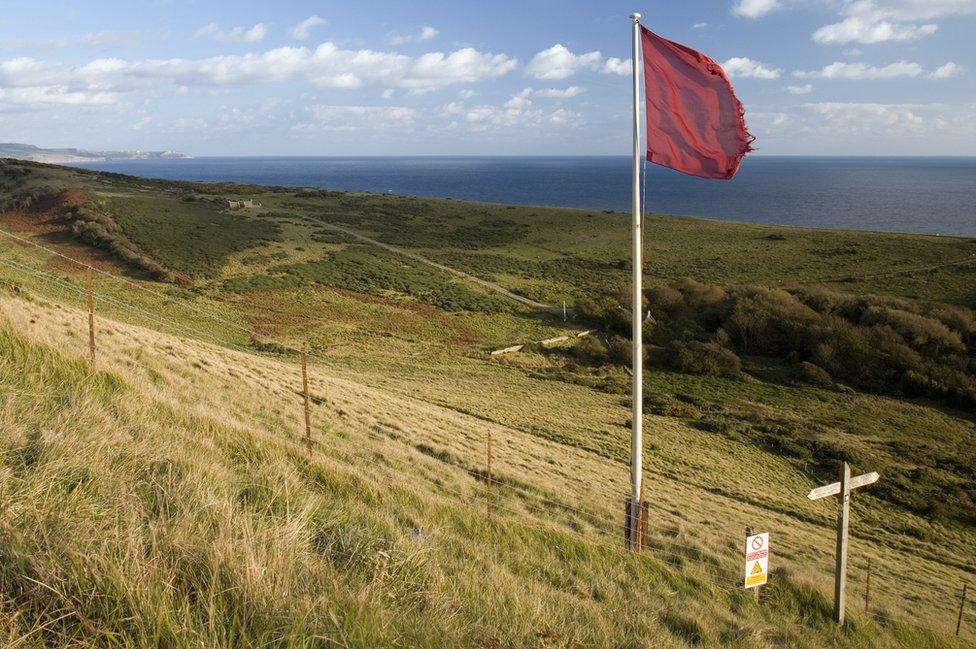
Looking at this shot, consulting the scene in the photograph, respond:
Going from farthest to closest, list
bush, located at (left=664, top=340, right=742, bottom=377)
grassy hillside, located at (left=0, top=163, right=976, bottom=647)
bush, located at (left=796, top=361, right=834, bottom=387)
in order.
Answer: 1. bush, located at (left=664, top=340, right=742, bottom=377)
2. bush, located at (left=796, top=361, right=834, bottom=387)
3. grassy hillside, located at (left=0, top=163, right=976, bottom=647)

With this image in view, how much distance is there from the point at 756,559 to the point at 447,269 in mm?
49508

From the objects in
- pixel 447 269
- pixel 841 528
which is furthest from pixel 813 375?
pixel 447 269

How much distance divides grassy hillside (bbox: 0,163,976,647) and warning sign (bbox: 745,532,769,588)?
303 millimetres

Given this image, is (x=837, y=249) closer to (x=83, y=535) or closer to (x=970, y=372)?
(x=970, y=372)

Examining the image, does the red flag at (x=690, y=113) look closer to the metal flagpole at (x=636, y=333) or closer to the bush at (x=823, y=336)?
the metal flagpole at (x=636, y=333)

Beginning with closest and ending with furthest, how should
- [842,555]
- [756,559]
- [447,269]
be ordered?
1. [756,559]
2. [842,555]
3. [447,269]

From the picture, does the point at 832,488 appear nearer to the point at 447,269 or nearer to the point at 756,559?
the point at 756,559

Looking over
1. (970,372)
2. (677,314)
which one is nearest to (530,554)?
(970,372)

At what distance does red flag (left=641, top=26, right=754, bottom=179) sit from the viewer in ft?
27.5

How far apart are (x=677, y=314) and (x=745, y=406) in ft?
49.7

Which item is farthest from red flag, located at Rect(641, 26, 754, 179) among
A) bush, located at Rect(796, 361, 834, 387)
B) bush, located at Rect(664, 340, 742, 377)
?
bush, located at Rect(796, 361, 834, 387)

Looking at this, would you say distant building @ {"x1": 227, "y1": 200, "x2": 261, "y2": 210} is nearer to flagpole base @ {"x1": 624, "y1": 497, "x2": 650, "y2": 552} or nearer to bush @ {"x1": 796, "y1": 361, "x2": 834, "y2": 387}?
bush @ {"x1": 796, "y1": 361, "x2": 834, "y2": 387}

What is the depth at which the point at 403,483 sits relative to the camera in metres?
8.91

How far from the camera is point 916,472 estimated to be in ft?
65.6
